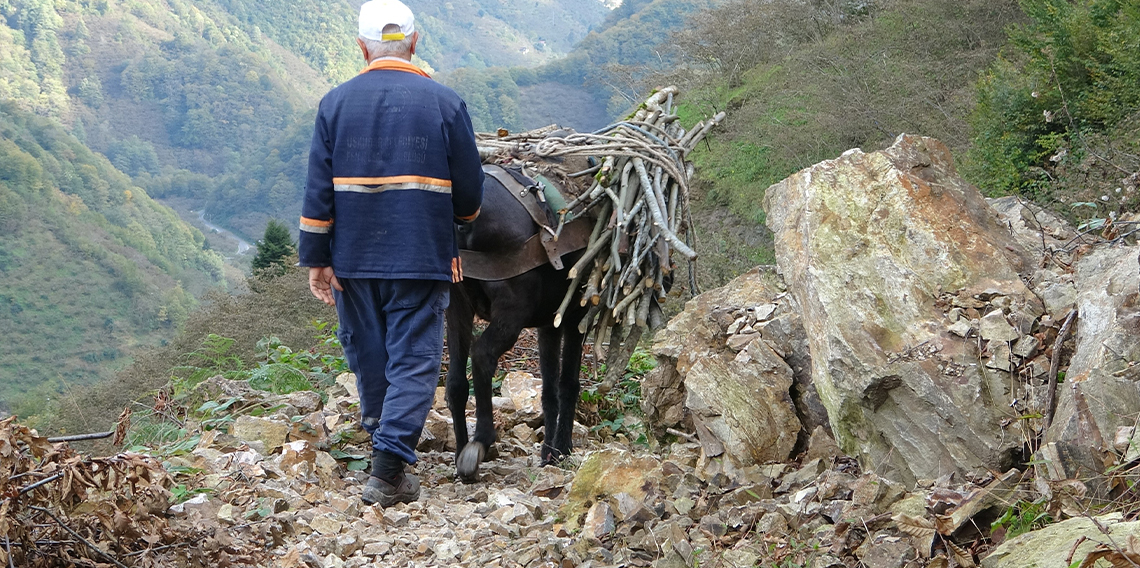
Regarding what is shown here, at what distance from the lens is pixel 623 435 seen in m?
6.21

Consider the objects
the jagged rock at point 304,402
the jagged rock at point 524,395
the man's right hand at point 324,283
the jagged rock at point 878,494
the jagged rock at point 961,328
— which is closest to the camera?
the jagged rock at point 878,494

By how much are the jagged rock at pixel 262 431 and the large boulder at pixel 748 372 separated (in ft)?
6.61

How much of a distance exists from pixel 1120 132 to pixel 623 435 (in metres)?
6.19

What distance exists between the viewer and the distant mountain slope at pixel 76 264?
3062 cm

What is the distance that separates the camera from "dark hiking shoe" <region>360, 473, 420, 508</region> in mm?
4309

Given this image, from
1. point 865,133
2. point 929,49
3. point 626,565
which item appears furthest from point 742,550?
point 929,49

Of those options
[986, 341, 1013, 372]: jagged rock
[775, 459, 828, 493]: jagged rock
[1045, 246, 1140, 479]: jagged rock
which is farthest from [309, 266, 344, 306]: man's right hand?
[1045, 246, 1140, 479]: jagged rock

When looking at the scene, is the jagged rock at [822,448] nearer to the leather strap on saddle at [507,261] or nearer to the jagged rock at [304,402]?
the leather strap on saddle at [507,261]

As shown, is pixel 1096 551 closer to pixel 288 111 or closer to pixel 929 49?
pixel 929 49

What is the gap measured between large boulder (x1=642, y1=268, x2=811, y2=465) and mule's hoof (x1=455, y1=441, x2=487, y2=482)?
1185mm

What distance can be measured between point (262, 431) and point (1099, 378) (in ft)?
12.1

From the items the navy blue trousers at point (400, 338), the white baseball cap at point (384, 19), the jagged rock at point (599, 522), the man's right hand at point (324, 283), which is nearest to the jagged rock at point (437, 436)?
the navy blue trousers at point (400, 338)

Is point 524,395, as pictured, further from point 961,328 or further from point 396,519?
point 961,328

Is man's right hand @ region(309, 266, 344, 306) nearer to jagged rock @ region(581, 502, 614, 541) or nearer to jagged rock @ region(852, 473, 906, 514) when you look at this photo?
jagged rock @ region(581, 502, 614, 541)
